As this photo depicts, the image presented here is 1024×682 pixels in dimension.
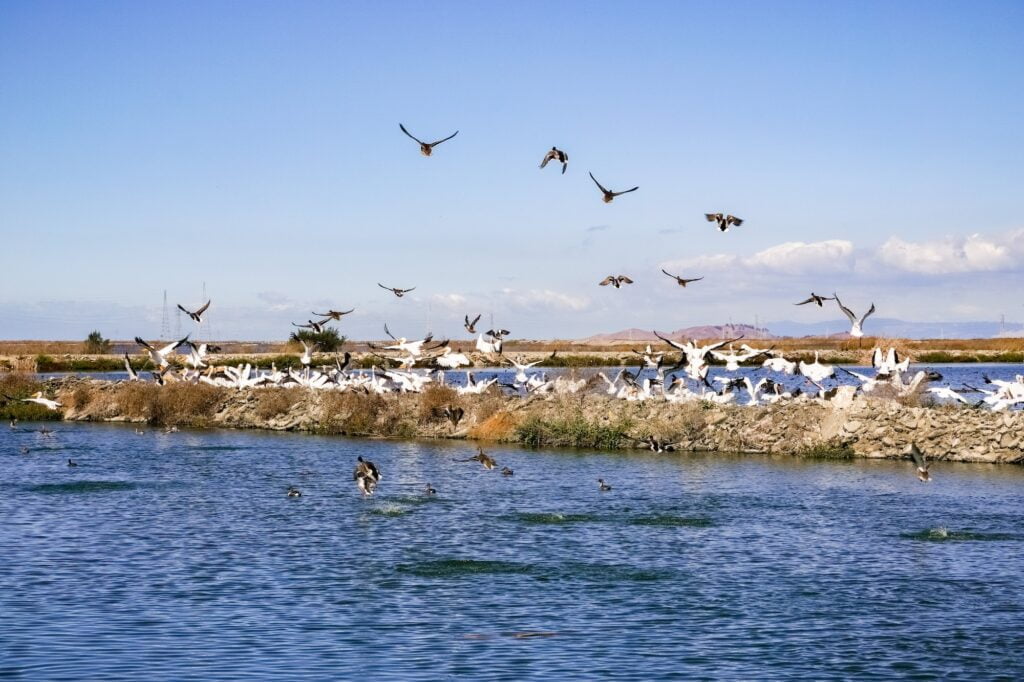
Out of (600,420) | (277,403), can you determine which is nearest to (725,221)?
(600,420)

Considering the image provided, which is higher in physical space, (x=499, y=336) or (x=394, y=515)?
(x=499, y=336)

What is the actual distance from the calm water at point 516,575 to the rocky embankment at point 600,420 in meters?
2.25

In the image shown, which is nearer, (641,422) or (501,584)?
(501,584)

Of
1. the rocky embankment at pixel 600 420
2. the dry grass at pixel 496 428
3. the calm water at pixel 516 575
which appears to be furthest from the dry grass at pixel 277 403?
the calm water at pixel 516 575

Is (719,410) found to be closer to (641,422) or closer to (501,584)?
(641,422)

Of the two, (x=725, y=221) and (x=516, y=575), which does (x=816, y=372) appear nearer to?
(x=725, y=221)

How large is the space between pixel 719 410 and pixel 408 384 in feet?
34.7

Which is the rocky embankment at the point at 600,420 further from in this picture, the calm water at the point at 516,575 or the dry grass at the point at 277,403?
the calm water at the point at 516,575

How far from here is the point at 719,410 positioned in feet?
108

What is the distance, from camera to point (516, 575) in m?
16.4

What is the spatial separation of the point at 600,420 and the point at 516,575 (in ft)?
58.0

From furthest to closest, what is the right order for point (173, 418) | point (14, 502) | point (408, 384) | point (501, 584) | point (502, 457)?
1. point (173, 418)
2. point (408, 384)
3. point (502, 457)
4. point (14, 502)
5. point (501, 584)

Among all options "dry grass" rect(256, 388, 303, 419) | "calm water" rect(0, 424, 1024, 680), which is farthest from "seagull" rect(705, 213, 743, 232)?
"dry grass" rect(256, 388, 303, 419)

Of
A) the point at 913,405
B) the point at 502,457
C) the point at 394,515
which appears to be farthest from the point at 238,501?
the point at 913,405
